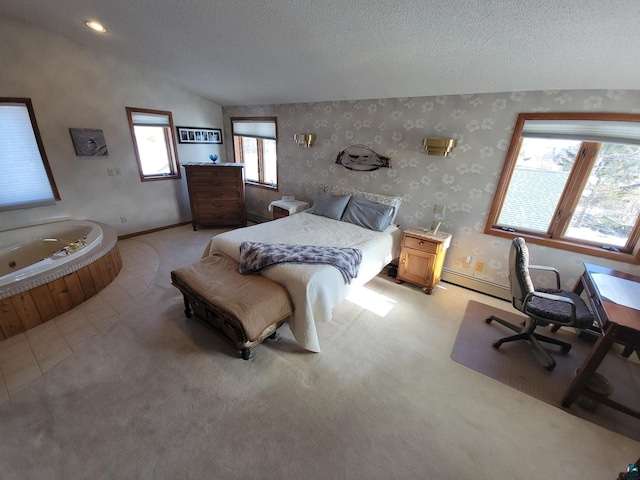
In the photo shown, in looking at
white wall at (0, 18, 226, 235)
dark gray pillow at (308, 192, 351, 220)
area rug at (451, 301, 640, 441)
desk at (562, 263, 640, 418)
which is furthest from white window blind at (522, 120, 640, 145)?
white wall at (0, 18, 226, 235)

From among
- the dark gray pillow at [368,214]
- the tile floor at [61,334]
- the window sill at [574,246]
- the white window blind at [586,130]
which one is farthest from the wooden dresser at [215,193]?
the white window blind at [586,130]

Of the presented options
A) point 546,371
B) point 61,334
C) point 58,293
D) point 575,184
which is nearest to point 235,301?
point 61,334

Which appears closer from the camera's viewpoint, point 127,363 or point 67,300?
point 127,363

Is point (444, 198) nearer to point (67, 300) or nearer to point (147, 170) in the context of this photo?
point (67, 300)

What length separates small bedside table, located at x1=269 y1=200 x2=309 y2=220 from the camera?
13.1 feet

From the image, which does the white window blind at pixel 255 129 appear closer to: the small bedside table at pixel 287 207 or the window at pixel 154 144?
the window at pixel 154 144

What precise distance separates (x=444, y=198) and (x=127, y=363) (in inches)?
137

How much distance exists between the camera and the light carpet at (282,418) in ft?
4.49

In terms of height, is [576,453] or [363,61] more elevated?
[363,61]

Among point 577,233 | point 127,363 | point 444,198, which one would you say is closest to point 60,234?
Result: point 127,363

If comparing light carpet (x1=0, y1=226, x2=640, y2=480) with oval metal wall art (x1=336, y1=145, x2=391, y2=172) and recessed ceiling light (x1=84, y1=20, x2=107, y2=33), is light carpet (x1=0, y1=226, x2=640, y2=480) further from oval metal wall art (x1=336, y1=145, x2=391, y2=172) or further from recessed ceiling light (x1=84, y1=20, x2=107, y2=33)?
recessed ceiling light (x1=84, y1=20, x2=107, y2=33)

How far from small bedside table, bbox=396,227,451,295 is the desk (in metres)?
1.23

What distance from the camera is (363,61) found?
2.37m

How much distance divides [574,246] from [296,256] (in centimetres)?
270
